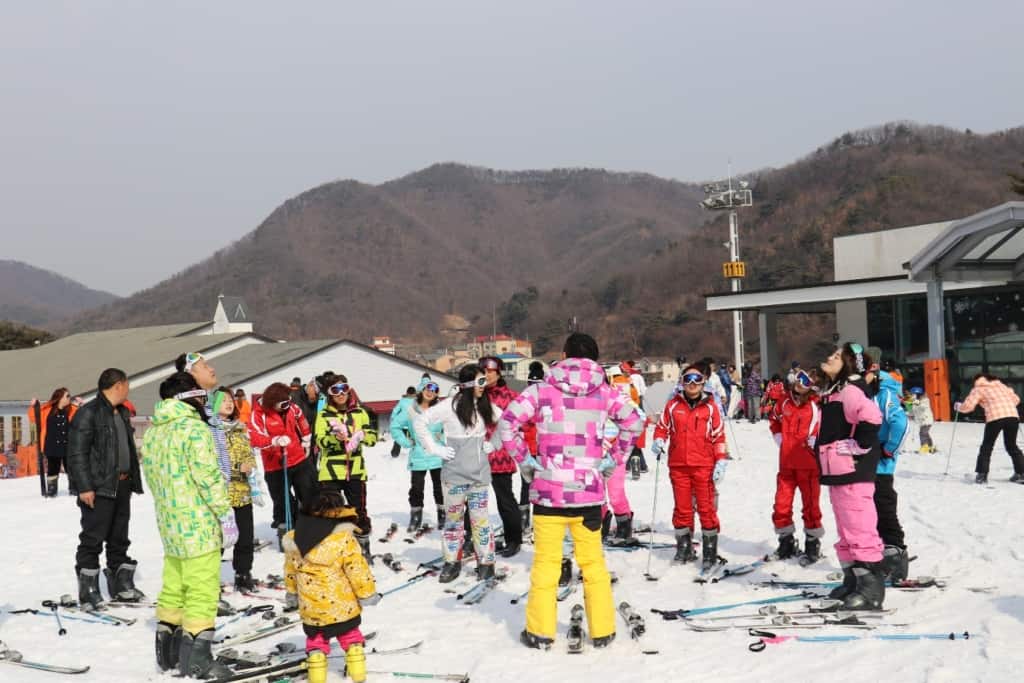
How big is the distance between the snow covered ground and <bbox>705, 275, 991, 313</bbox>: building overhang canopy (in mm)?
13981

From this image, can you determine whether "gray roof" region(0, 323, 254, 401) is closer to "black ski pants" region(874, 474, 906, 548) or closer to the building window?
the building window

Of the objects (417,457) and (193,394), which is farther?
(417,457)

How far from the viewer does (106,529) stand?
8.09m

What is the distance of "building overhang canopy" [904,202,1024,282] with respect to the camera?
19.4 metres

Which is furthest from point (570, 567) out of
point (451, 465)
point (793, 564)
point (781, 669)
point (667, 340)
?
point (667, 340)

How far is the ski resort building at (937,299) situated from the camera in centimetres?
2091

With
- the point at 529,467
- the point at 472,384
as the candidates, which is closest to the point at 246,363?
the point at 472,384

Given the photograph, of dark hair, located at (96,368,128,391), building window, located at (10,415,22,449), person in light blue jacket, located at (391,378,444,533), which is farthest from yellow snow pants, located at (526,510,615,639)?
building window, located at (10,415,22,449)

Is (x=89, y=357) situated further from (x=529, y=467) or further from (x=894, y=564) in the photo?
(x=894, y=564)

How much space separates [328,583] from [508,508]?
4.00 meters

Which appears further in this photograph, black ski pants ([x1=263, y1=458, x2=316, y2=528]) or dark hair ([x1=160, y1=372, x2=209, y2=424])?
black ski pants ([x1=263, y1=458, x2=316, y2=528])

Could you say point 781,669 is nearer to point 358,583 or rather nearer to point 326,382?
point 358,583

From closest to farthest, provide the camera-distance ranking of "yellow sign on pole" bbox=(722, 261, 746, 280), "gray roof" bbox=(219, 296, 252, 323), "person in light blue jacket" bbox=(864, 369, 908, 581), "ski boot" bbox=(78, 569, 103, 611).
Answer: "person in light blue jacket" bbox=(864, 369, 908, 581), "ski boot" bbox=(78, 569, 103, 611), "yellow sign on pole" bbox=(722, 261, 746, 280), "gray roof" bbox=(219, 296, 252, 323)

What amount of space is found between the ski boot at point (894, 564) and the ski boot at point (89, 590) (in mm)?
7020
